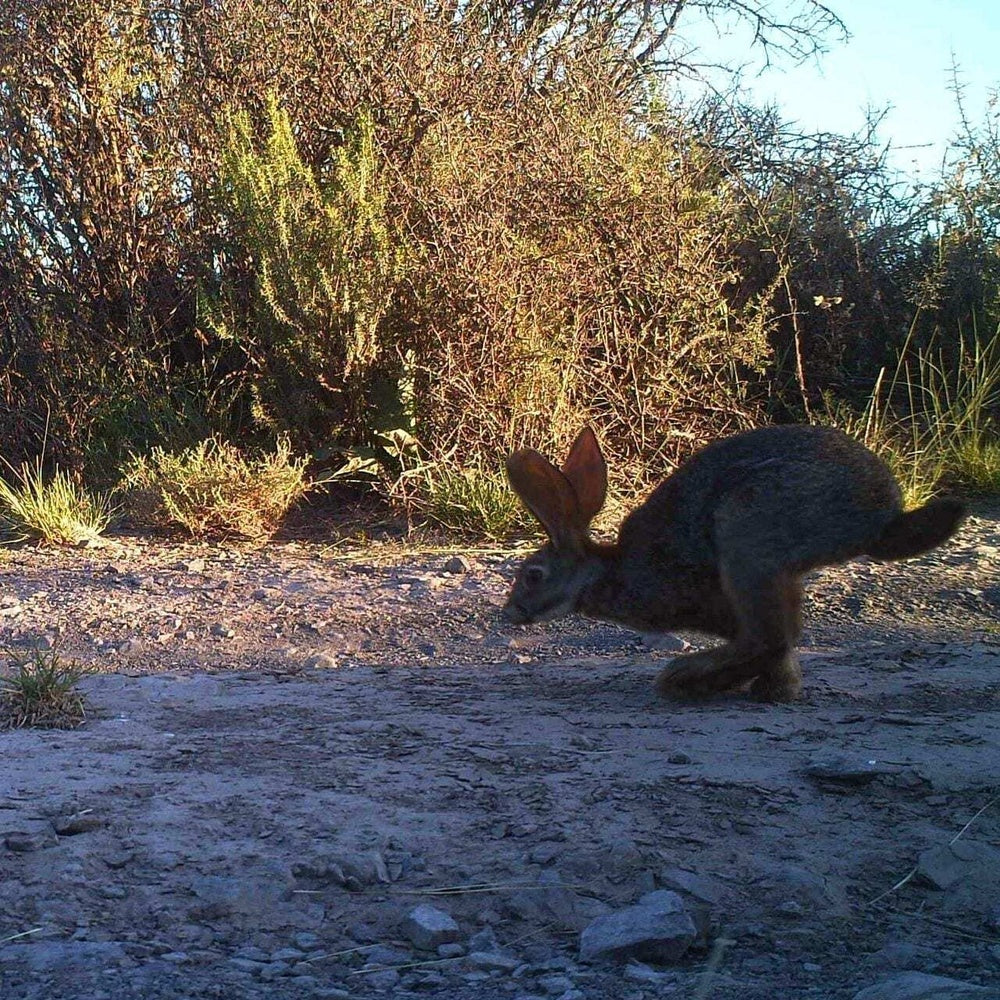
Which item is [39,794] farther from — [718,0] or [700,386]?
[718,0]

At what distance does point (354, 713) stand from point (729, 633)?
153cm

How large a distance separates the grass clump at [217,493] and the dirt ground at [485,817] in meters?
1.94

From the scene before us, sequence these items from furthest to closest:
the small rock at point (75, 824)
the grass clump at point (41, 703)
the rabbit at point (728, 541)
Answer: the rabbit at point (728, 541)
the grass clump at point (41, 703)
the small rock at point (75, 824)

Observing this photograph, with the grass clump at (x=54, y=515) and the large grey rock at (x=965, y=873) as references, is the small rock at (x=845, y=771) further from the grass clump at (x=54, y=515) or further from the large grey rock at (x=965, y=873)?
the grass clump at (x=54, y=515)

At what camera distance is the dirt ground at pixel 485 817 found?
277 cm

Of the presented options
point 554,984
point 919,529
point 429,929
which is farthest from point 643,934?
point 919,529

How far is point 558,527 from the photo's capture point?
540cm

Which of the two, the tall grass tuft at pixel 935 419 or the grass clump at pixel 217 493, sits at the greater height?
the tall grass tuft at pixel 935 419

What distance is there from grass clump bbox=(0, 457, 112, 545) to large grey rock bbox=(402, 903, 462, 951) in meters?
5.70

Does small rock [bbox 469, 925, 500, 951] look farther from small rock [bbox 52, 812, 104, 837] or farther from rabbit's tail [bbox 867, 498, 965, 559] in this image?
rabbit's tail [bbox 867, 498, 965, 559]

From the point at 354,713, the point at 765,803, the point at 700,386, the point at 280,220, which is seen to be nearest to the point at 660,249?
the point at 700,386

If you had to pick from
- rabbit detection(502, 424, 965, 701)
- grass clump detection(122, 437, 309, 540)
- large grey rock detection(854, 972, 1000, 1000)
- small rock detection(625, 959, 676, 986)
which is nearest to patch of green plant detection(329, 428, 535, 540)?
grass clump detection(122, 437, 309, 540)

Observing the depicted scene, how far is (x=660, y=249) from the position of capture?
9.00m

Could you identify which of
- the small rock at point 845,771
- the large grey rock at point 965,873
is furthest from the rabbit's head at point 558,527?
the large grey rock at point 965,873
